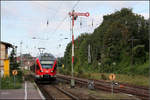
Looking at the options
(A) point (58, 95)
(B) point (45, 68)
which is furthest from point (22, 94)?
(B) point (45, 68)

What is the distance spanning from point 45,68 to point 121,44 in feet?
88.3

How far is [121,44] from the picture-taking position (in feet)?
164

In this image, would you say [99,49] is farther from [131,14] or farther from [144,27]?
[144,27]

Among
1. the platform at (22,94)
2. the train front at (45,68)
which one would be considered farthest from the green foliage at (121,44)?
the platform at (22,94)

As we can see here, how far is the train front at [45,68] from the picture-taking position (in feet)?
85.6

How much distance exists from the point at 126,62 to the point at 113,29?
24.1 ft

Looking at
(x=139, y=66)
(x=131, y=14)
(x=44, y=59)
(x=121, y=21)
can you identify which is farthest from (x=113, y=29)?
(x=44, y=59)

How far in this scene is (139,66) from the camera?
42.0 meters

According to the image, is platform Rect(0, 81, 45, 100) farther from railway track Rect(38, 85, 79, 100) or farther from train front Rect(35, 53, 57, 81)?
train front Rect(35, 53, 57, 81)

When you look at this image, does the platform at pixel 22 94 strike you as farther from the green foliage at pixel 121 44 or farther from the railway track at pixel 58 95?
the green foliage at pixel 121 44

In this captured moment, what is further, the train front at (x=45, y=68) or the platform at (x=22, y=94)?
the train front at (x=45, y=68)

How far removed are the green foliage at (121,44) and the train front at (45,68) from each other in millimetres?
17238

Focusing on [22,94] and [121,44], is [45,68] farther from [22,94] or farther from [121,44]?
[121,44]

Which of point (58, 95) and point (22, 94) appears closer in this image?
point (22, 94)
